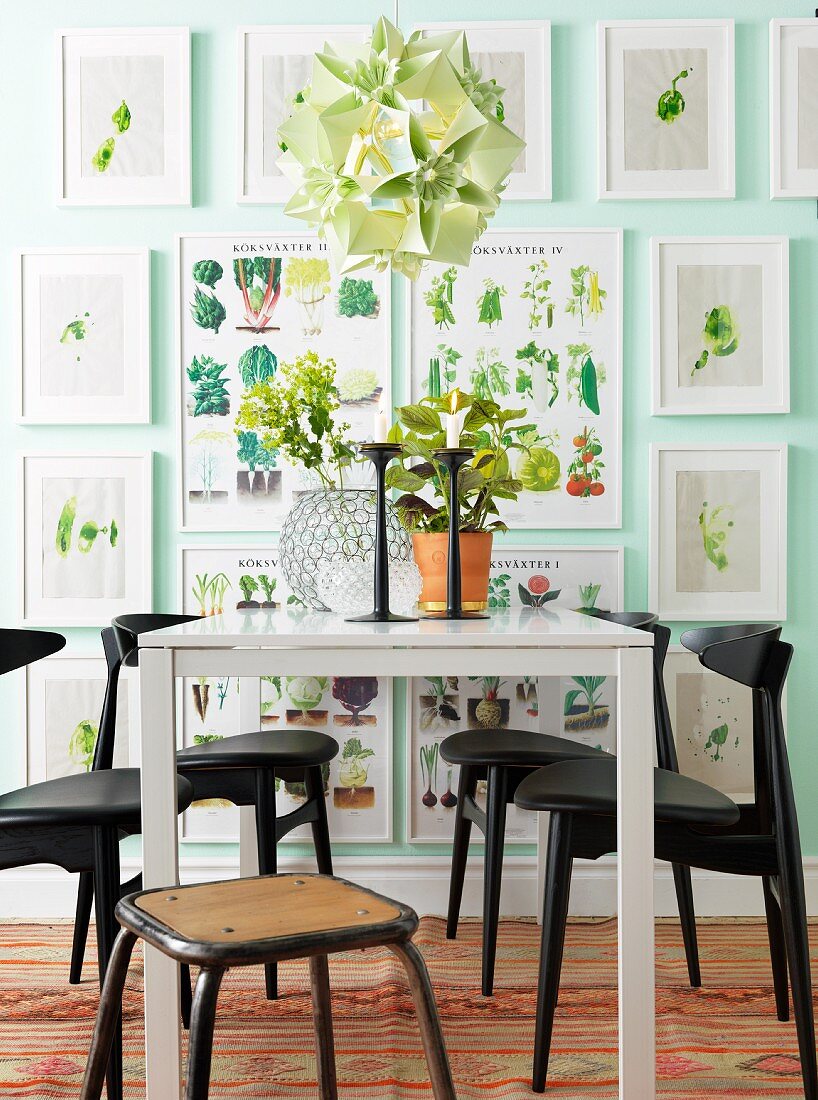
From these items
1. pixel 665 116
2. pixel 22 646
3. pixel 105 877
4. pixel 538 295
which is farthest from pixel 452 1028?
pixel 665 116

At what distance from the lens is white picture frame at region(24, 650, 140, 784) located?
2705mm

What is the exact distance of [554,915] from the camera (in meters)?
1.65

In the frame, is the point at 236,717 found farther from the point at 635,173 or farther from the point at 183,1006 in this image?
the point at 635,173

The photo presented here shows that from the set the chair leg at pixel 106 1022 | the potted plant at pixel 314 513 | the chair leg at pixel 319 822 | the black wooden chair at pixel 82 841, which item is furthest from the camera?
the chair leg at pixel 319 822

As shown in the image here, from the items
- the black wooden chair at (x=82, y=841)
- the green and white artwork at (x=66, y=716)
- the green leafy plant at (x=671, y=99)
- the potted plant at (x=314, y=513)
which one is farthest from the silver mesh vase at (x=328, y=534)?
the green leafy plant at (x=671, y=99)

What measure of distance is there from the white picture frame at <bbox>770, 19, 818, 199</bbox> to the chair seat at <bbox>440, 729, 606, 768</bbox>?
5.05ft

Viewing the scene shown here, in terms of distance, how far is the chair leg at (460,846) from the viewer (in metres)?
2.37

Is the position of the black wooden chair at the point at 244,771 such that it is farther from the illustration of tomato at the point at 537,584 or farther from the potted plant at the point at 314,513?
the illustration of tomato at the point at 537,584

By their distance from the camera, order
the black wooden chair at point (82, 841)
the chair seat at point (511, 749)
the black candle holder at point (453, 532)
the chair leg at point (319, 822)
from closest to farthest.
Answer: the black wooden chair at point (82, 841)
the black candle holder at point (453, 532)
the chair seat at point (511, 749)
the chair leg at point (319, 822)

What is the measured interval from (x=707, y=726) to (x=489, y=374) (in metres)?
1.09

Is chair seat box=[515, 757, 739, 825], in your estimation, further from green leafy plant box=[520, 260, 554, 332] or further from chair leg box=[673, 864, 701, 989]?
green leafy plant box=[520, 260, 554, 332]

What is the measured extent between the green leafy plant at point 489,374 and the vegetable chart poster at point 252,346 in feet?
0.77

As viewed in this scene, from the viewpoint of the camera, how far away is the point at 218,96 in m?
2.70

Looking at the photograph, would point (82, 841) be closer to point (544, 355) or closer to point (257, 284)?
point (257, 284)
